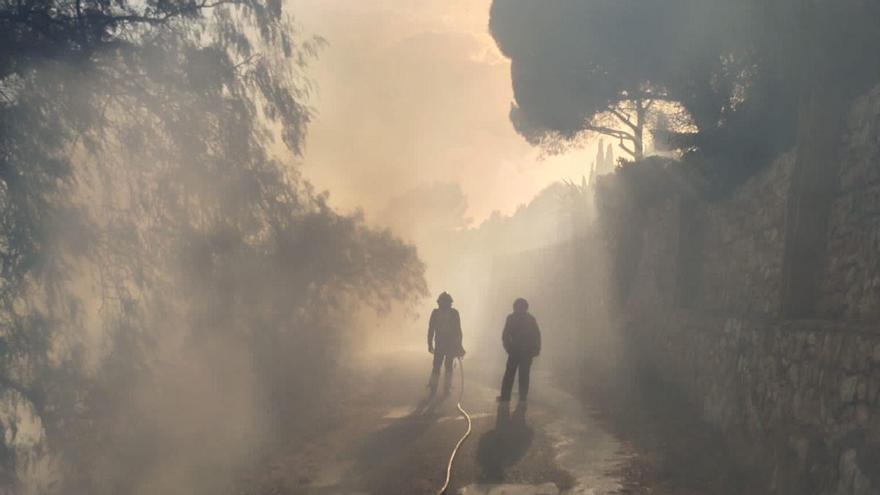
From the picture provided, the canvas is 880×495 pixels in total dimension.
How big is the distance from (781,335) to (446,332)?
28.4 feet

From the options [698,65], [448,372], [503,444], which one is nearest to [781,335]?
[503,444]

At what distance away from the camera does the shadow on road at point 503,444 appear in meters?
8.96

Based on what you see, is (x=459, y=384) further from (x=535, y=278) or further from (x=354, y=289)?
(x=535, y=278)

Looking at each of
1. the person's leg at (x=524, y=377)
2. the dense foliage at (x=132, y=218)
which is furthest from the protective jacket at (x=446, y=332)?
the dense foliage at (x=132, y=218)

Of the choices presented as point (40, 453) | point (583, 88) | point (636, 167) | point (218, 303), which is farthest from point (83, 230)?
point (583, 88)

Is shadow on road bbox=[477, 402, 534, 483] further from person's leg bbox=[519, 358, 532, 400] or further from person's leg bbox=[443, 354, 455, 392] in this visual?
person's leg bbox=[443, 354, 455, 392]

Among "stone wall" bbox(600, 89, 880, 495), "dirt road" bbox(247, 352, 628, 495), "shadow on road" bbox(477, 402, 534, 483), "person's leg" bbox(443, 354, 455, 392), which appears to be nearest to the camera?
"stone wall" bbox(600, 89, 880, 495)

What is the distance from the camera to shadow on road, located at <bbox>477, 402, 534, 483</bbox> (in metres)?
8.96

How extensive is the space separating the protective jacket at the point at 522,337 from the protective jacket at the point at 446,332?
2817 millimetres

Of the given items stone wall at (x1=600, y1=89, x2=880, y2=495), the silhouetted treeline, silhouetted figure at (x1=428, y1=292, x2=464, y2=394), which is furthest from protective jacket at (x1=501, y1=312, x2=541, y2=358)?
the silhouetted treeline

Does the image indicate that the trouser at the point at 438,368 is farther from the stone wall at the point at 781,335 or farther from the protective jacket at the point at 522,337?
the stone wall at the point at 781,335

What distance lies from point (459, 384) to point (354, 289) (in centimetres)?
1120

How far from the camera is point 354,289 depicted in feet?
92.9

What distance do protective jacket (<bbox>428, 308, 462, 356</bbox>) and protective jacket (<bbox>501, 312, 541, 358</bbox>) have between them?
282 centimetres
